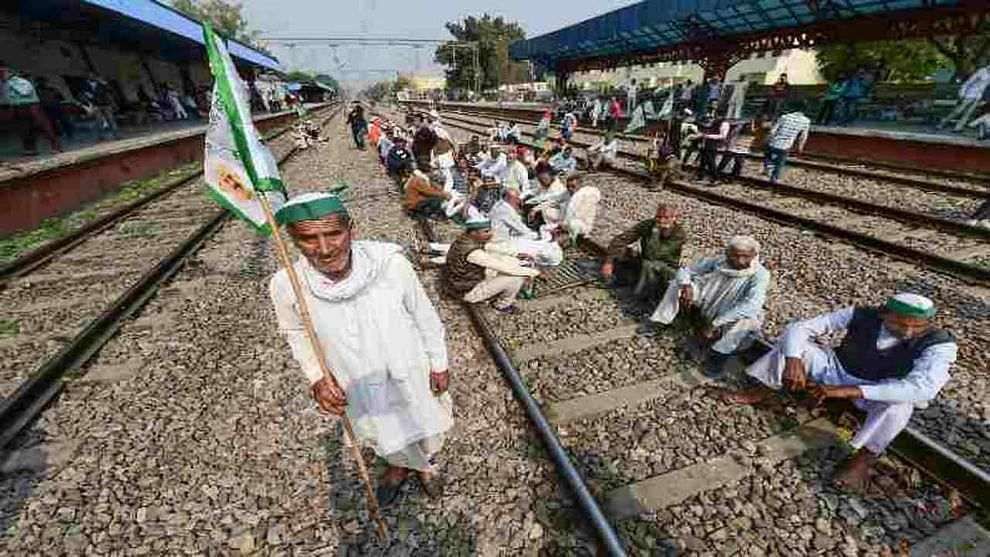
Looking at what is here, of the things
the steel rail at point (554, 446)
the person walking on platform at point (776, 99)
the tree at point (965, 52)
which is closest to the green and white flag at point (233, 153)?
the steel rail at point (554, 446)

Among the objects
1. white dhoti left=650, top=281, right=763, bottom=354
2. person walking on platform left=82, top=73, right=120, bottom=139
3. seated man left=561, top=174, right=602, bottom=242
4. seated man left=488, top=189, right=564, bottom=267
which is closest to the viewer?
white dhoti left=650, top=281, right=763, bottom=354

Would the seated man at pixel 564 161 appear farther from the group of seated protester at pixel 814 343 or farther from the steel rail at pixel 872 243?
the group of seated protester at pixel 814 343

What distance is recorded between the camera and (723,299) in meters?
4.15

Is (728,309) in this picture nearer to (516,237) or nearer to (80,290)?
(516,237)

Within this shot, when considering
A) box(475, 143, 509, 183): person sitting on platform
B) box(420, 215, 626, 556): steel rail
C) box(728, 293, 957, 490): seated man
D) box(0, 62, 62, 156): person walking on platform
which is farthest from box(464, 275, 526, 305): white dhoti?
box(0, 62, 62, 156): person walking on platform

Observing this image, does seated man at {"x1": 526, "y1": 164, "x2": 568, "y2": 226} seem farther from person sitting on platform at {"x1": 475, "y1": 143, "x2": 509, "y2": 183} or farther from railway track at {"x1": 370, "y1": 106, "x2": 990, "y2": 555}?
railway track at {"x1": 370, "y1": 106, "x2": 990, "y2": 555}

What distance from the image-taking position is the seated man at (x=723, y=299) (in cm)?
394

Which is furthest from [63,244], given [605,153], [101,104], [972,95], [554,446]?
[972,95]

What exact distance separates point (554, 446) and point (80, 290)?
6274mm

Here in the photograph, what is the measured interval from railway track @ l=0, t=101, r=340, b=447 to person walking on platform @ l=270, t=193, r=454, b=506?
9.54 ft

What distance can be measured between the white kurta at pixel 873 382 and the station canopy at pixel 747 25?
17322mm

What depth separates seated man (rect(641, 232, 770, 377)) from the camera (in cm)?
394

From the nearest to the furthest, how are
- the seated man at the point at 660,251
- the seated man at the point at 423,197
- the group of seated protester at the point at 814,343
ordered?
the group of seated protester at the point at 814,343 < the seated man at the point at 660,251 < the seated man at the point at 423,197

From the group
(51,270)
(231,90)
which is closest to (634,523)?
(231,90)
